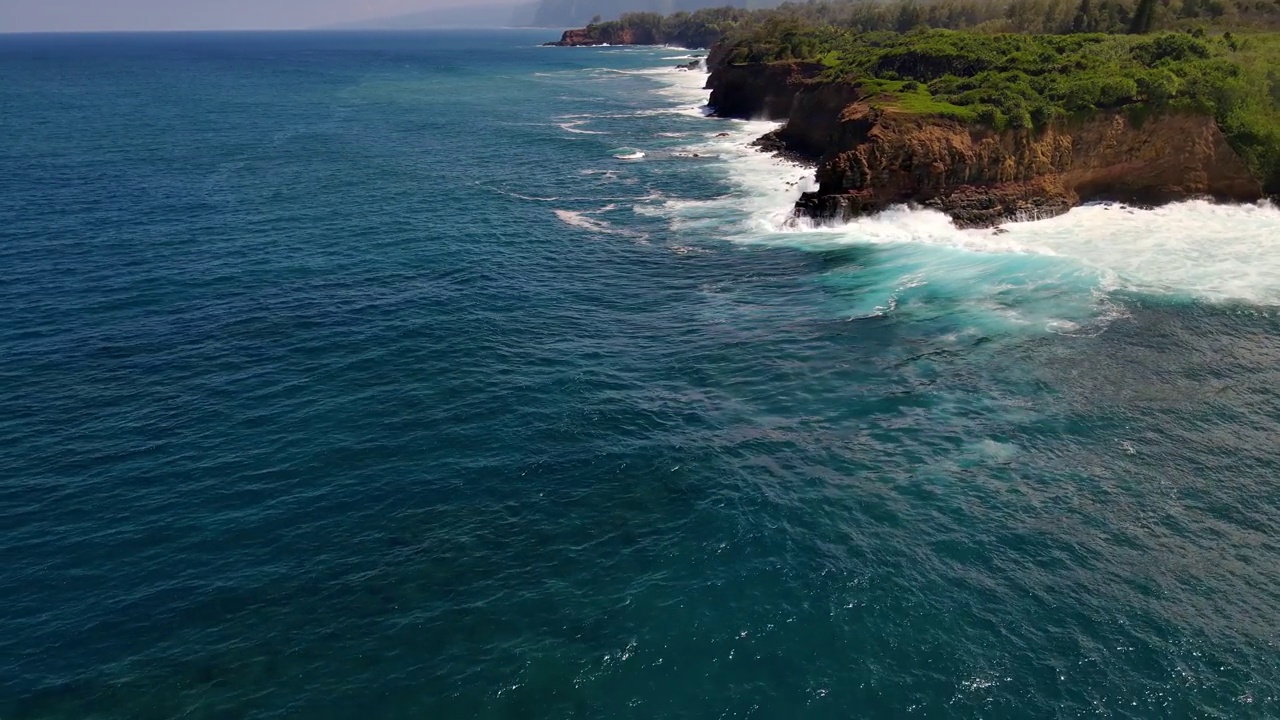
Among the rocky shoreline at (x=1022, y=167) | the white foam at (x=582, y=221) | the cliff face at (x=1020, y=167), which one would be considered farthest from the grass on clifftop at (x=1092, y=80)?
the white foam at (x=582, y=221)

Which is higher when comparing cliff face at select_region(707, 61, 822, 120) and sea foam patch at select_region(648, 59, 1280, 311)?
cliff face at select_region(707, 61, 822, 120)

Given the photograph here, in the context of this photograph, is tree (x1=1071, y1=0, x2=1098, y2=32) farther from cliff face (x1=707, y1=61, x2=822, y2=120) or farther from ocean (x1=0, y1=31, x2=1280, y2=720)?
ocean (x1=0, y1=31, x2=1280, y2=720)

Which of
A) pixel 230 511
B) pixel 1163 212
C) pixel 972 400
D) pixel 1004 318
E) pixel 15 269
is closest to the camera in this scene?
pixel 230 511

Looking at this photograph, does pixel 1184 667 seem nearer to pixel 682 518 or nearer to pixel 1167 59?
pixel 682 518

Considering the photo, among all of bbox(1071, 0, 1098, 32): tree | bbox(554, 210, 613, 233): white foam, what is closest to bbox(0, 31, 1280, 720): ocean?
bbox(554, 210, 613, 233): white foam

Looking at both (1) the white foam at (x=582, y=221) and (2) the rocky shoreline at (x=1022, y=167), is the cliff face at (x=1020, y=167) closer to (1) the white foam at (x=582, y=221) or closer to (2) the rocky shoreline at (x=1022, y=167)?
(2) the rocky shoreline at (x=1022, y=167)

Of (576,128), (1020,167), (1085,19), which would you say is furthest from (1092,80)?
(576,128)

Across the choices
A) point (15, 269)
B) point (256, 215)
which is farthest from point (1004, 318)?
point (15, 269)
